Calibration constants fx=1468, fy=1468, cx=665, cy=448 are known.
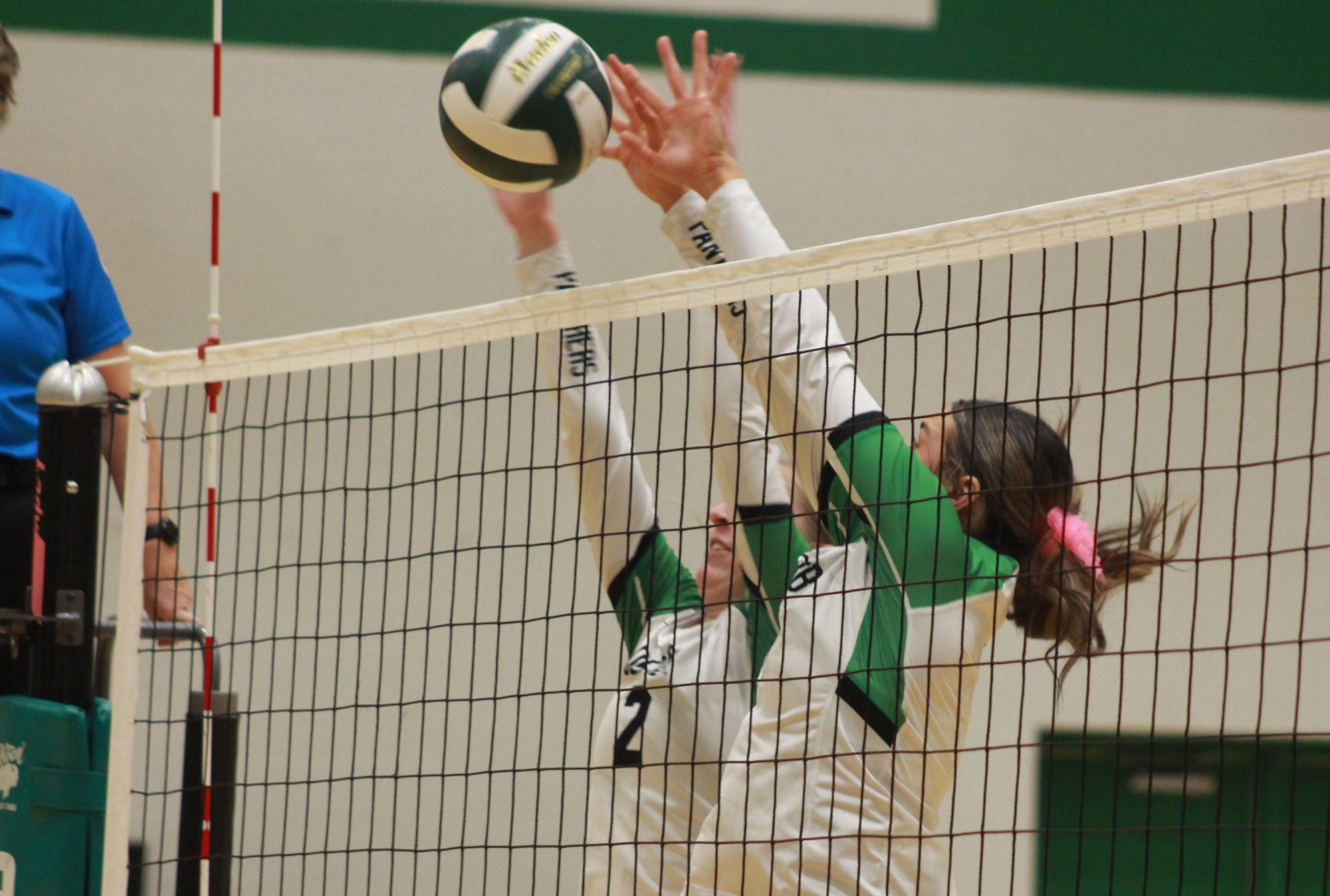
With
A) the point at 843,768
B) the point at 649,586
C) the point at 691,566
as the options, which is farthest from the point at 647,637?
the point at 691,566

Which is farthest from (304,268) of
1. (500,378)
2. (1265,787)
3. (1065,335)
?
(1265,787)

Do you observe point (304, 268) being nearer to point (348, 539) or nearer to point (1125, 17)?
point (348, 539)

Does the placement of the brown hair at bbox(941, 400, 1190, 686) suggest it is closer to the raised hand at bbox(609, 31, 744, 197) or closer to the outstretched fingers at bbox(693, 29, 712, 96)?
the raised hand at bbox(609, 31, 744, 197)

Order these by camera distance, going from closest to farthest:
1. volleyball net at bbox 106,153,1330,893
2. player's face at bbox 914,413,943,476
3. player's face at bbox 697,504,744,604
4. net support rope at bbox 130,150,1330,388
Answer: net support rope at bbox 130,150,1330,388 < player's face at bbox 914,413,943,476 < player's face at bbox 697,504,744,604 < volleyball net at bbox 106,153,1330,893

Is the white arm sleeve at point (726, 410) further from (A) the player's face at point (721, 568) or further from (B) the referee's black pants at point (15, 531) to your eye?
(B) the referee's black pants at point (15, 531)

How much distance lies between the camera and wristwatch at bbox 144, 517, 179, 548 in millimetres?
2543

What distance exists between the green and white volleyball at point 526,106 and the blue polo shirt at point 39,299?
73 cm

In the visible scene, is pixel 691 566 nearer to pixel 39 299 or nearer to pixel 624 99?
pixel 624 99

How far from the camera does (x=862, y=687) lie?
212 centimetres

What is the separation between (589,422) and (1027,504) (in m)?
0.81

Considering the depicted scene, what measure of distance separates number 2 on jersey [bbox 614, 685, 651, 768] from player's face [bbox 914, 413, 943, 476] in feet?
2.21

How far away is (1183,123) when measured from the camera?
5.44 metres

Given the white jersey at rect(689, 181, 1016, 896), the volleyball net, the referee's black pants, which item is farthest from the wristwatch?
the volleyball net

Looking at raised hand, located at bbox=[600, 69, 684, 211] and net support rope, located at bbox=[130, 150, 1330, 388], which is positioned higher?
raised hand, located at bbox=[600, 69, 684, 211]
